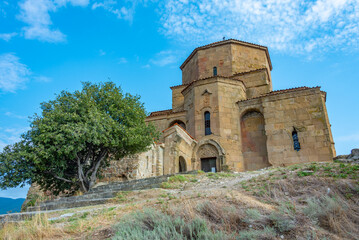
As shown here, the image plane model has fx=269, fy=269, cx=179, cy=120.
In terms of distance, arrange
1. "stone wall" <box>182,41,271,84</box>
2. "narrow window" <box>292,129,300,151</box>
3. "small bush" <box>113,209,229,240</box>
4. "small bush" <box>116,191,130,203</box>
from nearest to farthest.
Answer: "small bush" <box>113,209,229,240</box> < "small bush" <box>116,191,130,203</box> < "narrow window" <box>292,129,300,151</box> < "stone wall" <box>182,41,271,84</box>

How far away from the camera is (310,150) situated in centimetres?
1688

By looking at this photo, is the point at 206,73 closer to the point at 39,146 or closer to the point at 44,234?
the point at 39,146

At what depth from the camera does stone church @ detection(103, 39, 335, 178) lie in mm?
16438

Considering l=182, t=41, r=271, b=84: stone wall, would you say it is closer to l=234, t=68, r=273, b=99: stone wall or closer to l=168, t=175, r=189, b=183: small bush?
l=234, t=68, r=273, b=99: stone wall

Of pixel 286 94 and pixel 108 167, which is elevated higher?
pixel 286 94

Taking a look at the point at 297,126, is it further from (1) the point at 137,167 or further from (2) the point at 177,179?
(2) the point at 177,179

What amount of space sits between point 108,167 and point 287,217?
44.2 ft

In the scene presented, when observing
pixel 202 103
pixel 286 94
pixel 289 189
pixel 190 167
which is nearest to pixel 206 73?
pixel 202 103

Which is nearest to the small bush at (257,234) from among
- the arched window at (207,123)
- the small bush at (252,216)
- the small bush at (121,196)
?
the small bush at (252,216)

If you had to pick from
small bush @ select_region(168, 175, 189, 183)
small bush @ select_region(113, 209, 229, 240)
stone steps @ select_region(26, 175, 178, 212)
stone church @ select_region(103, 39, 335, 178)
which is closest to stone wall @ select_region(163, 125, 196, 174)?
stone church @ select_region(103, 39, 335, 178)

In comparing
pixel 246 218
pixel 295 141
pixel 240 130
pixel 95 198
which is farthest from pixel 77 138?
pixel 295 141

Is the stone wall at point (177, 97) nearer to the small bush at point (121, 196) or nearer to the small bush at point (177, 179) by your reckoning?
the small bush at point (177, 179)

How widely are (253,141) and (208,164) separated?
3631 millimetres

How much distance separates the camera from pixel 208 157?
1859 centimetres
